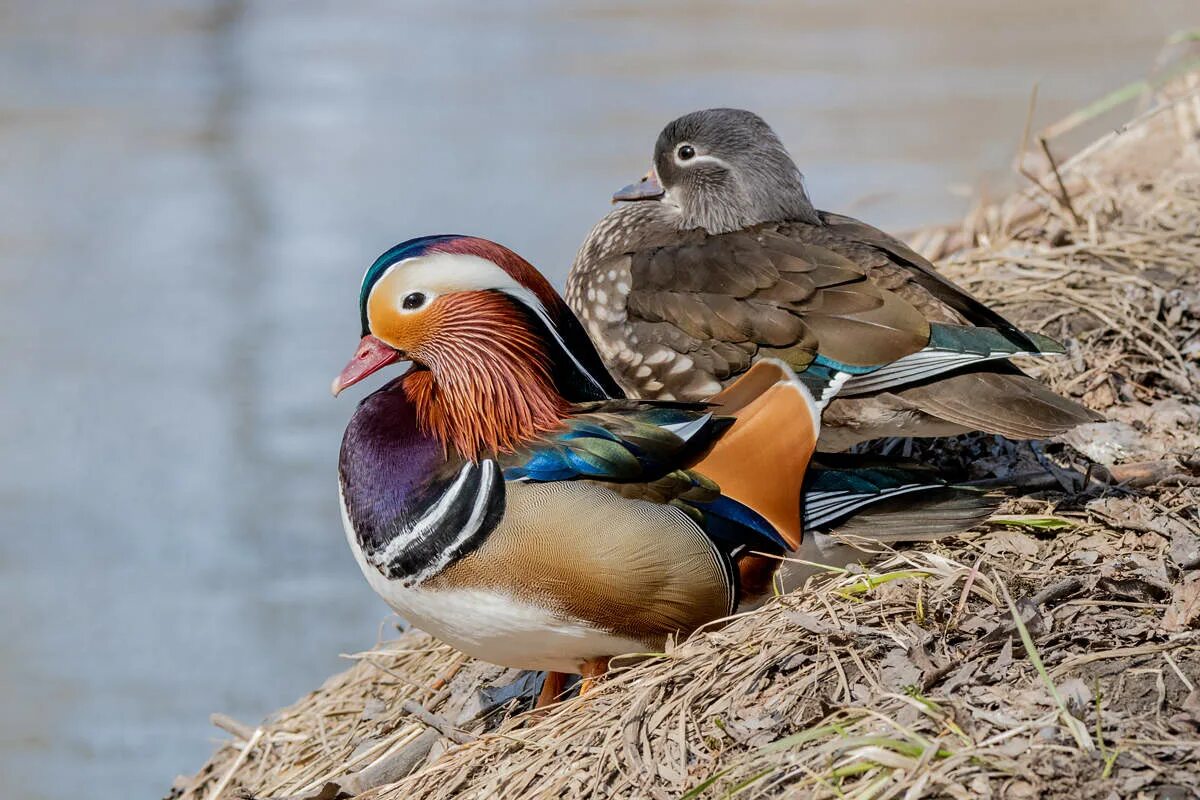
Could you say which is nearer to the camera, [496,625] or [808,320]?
[496,625]

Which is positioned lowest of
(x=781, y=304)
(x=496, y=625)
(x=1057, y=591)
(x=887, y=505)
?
(x=1057, y=591)

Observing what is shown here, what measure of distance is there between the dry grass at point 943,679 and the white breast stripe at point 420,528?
0.31 m

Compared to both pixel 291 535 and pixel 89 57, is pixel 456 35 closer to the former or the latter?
pixel 89 57

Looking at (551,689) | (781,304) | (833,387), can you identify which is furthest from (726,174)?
(551,689)

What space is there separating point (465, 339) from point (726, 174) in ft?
3.41

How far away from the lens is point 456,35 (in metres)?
10.0

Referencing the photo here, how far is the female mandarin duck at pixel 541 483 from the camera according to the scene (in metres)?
2.18

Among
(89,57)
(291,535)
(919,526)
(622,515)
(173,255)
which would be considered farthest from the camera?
(89,57)

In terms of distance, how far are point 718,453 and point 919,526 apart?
390 millimetres

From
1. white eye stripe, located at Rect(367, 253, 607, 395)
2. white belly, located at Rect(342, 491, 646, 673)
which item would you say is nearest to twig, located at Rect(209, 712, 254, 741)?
white belly, located at Rect(342, 491, 646, 673)

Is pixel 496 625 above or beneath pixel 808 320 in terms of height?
beneath

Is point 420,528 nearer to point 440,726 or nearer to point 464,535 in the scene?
point 464,535

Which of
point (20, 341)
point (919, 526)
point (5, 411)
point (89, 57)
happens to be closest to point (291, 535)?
point (5, 411)

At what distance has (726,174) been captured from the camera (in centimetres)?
317
